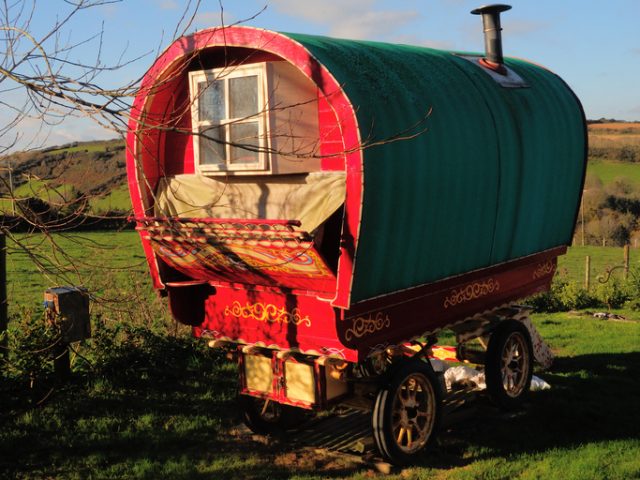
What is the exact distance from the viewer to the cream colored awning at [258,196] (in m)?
5.87

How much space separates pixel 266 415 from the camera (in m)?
7.37

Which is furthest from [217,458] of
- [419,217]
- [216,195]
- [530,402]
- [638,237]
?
[638,237]

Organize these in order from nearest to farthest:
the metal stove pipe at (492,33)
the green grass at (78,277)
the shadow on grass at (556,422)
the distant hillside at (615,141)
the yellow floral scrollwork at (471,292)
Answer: the shadow on grass at (556,422) → the yellow floral scrollwork at (471,292) → the green grass at (78,277) → the metal stove pipe at (492,33) → the distant hillside at (615,141)

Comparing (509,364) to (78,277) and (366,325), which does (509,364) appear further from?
(78,277)

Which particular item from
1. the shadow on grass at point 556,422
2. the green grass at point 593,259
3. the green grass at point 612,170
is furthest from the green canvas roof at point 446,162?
the green grass at point 612,170

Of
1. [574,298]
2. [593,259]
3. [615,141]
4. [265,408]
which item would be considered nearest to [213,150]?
[265,408]

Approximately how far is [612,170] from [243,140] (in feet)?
178

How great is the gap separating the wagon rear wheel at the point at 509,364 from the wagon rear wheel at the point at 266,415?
217cm

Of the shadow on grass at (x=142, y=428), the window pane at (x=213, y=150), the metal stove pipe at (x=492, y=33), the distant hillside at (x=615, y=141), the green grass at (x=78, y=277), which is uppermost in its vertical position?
the distant hillside at (x=615, y=141)

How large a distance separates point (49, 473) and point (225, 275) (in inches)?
91.9

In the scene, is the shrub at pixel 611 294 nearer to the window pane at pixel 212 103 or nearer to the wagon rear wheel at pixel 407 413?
the wagon rear wheel at pixel 407 413

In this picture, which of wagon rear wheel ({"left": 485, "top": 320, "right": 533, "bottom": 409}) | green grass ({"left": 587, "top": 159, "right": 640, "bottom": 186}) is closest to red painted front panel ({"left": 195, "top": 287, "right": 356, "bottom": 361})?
wagon rear wheel ({"left": 485, "top": 320, "right": 533, "bottom": 409})

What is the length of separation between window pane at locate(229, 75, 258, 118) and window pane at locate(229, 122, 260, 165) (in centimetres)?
11

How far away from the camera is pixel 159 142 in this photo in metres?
7.02
